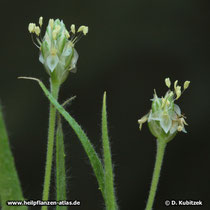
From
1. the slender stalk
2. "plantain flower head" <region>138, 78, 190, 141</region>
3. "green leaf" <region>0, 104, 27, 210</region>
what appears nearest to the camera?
"green leaf" <region>0, 104, 27, 210</region>

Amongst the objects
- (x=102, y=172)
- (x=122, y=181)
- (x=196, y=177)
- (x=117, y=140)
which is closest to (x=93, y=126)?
(x=117, y=140)

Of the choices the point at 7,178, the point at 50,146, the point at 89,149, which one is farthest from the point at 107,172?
the point at 7,178

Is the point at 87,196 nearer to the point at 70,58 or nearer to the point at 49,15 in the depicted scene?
the point at 49,15

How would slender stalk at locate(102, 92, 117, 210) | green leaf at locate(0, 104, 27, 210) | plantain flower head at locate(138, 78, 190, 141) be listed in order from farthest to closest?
plantain flower head at locate(138, 78, 190, 141) → slender stalk at locate(102, 92, 117, 210) → green leaf at locate(0, 104, 27, 210)

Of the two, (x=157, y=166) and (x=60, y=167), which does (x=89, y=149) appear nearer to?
(x=60, y=167)

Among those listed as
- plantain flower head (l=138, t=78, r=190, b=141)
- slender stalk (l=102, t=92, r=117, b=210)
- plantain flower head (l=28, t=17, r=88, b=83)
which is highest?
plantain flower head (l=28, t=17, r=88, b=83)

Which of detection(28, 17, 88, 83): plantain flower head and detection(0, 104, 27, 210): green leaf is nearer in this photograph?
detection(0, 104, 27, 210): green leaf

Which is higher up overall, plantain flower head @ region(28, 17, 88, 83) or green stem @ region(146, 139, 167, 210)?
plantain flower head @ region(28, 17, 88, 83)

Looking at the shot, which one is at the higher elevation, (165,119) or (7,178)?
(165,119)

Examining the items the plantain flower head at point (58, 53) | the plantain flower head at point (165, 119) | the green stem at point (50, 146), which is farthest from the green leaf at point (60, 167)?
the plantain flower head at point (165, 119)

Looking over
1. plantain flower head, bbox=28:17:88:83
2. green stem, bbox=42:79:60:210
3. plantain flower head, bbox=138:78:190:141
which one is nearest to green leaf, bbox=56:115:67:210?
green stem, bbox=42:79:60:210

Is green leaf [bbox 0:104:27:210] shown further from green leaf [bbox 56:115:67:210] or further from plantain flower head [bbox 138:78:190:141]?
plantain flower head [bbox 138:78:190:141]
